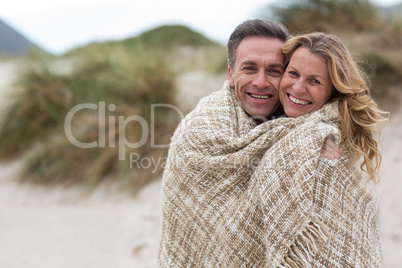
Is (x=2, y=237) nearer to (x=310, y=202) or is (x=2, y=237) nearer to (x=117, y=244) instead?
(x=117, y=244)

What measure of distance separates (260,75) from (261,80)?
3cm

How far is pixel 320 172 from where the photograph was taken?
173 cm

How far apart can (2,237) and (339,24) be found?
580 cm

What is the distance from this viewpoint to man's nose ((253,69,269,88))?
6.73 ft

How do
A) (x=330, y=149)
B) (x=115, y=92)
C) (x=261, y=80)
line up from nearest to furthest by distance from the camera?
(x=330, y=149), (x=261, y=80), (x=115, y=92)

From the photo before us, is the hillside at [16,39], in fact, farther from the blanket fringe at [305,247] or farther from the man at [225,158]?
the blanket fringe at [305,247]

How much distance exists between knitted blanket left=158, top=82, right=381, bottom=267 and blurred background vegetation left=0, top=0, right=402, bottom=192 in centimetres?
385

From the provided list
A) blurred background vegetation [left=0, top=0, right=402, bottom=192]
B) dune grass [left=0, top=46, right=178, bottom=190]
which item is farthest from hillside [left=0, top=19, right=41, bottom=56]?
dune grass [left=0, top=46, right=178, bottom=190]

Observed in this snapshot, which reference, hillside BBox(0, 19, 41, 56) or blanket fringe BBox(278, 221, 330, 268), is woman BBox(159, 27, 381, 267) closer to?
blanket fringe BBox(278, 221, 330, 268)

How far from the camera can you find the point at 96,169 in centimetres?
604

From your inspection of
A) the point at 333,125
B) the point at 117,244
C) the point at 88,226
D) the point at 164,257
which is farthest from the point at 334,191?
the point at 88,226

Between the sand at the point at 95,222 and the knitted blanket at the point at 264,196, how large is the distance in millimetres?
2740

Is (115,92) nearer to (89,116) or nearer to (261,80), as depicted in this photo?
(89,116)

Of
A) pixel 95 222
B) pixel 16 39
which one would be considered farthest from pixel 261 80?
pixel 16 39
